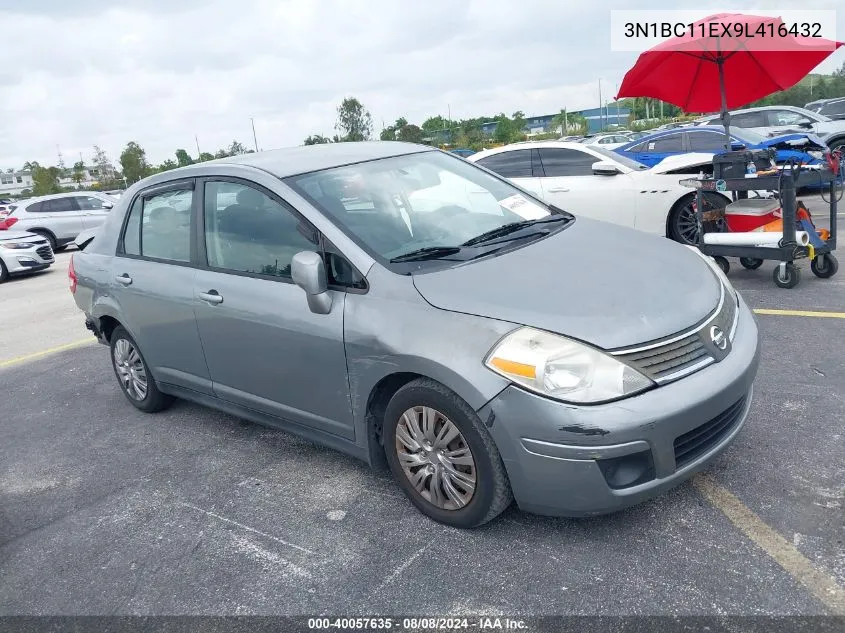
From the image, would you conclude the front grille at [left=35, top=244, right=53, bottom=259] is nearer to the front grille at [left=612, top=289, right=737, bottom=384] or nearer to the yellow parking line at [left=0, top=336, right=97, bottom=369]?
the yellow parking line at [left=0, top=336, right=97, bottom=369]

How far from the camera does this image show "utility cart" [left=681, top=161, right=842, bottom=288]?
632cm

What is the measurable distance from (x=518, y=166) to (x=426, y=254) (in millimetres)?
6389

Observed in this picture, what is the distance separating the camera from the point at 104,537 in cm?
339

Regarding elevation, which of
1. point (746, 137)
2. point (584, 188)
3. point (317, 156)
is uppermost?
point (317, 156)

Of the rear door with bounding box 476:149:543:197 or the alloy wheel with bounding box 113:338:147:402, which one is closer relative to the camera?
the alloy wheel with bounding box 113:338:147:402

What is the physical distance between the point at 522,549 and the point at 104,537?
1.99 metres

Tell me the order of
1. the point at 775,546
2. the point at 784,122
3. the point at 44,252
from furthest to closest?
the point at 784,122 → the point at 44,252 → the point at 775,546

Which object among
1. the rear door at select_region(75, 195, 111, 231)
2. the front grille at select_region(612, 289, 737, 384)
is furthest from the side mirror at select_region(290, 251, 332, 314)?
the rear door at select_region(75, 195, 111, 231)

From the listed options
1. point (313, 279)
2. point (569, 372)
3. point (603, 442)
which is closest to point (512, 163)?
point (313, 279)

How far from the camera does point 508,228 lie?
3711 millimetres

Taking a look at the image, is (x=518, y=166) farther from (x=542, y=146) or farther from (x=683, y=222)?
(x=683, y=222)

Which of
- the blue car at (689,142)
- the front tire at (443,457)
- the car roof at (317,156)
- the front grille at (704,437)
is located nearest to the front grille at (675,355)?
the front grille at (704,437)

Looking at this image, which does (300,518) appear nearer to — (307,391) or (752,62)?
(307,391)

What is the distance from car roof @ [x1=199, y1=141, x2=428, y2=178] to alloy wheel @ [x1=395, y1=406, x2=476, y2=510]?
1508 mm
